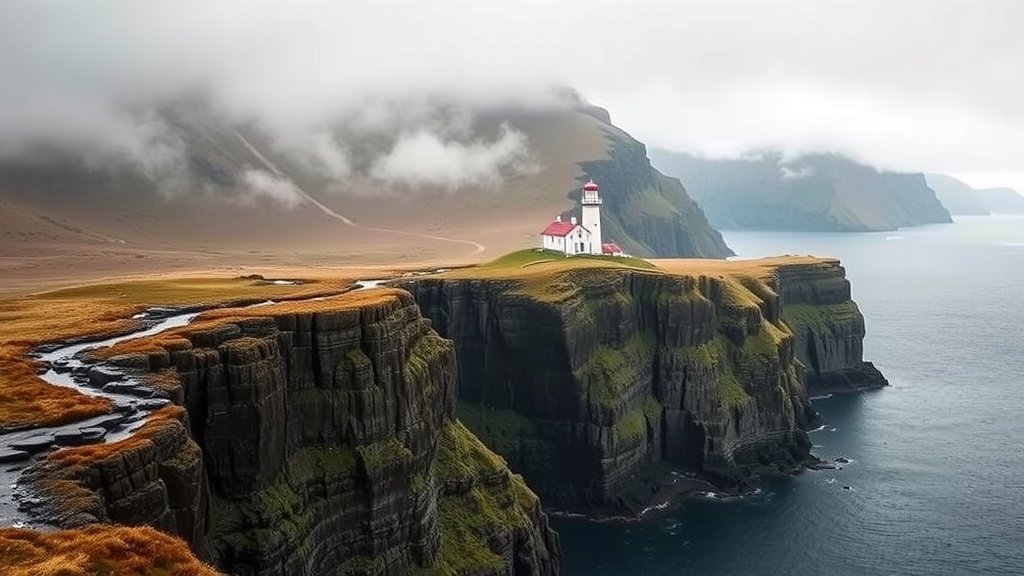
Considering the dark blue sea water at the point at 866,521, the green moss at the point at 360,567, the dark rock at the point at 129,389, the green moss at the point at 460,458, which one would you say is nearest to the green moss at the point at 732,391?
the dark blue sea water at the point at 866,521

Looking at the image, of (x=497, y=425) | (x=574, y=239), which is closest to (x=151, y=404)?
(x=497, y=425)

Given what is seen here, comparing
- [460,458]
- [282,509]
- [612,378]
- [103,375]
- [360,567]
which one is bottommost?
[360,567]

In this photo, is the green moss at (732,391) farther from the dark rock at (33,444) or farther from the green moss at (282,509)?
the dark rock at (33,444)

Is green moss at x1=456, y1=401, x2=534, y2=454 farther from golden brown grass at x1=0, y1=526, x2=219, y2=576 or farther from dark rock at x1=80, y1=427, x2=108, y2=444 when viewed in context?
golden brown grass at x1=0, y1=526, x2=219, y2=576

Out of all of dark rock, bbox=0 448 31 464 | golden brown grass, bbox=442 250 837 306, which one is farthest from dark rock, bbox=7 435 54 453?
golden brown grass, bbox=442 250 837 306

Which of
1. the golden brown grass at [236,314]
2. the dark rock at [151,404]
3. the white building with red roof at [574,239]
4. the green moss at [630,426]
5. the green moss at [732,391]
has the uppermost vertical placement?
the white building with red roof at [574,239]

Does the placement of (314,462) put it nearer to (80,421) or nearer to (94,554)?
(80,421)
